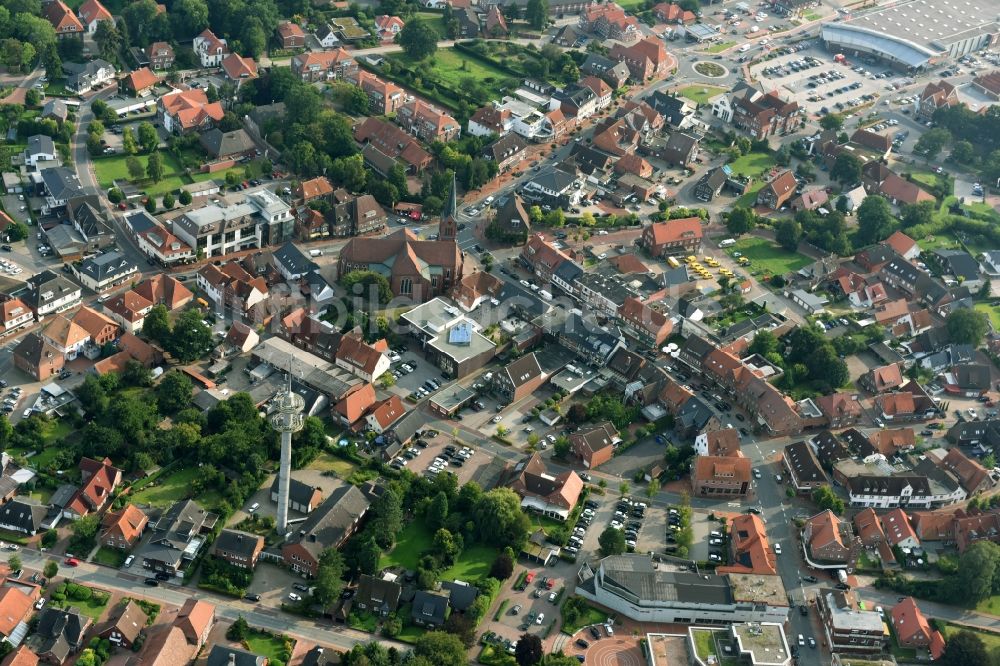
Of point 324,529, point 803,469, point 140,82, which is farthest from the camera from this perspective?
point 140,82

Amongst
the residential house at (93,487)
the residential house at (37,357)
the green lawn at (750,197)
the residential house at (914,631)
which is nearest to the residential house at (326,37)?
the green lawn at (750,197)

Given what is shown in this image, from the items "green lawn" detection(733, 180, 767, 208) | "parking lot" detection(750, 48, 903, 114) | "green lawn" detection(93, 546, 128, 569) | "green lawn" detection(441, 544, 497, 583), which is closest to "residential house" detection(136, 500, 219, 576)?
"green lawn" detection(93, 546, 128, 569)

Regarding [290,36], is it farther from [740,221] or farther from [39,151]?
[740,221]

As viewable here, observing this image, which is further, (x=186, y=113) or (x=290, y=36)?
(x=290, y=36)

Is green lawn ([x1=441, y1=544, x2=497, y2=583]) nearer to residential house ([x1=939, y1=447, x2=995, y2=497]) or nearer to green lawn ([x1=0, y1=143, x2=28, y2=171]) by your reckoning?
residential house ([x1=939, y1=447, x2=995, y2=497])

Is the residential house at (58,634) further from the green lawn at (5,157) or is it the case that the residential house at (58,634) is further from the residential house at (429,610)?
the green lawn at (5,157)

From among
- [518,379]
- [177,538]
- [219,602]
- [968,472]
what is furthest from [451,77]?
[219,602]

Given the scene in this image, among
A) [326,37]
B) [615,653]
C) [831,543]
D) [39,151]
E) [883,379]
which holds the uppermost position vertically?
[831,543]
